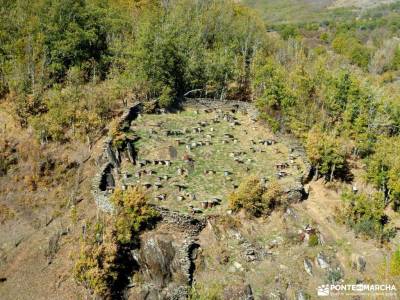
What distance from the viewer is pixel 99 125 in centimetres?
3988

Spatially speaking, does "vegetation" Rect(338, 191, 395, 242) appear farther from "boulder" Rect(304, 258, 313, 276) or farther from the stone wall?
the stone wall

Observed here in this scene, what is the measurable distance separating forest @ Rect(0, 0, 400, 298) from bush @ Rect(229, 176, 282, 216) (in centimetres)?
609

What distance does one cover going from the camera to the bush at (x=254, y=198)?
3142cm

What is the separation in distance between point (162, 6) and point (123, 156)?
136ft

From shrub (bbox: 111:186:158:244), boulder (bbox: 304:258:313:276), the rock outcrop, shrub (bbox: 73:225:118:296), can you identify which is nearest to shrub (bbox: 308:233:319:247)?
boulder (bbox: 304:258:313:276)

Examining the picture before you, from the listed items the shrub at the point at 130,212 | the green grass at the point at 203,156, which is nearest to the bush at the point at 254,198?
the green grass at the point at 203,156

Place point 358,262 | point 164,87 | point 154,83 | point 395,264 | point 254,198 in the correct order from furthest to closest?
point 154,83 → point 164,87 → point 254,198 → point 358,262 → point 395,264

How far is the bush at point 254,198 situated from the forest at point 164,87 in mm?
6089

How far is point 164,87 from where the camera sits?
4553cm

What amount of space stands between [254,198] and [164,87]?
18662 millimetres

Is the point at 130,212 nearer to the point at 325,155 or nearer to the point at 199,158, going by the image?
the point at 199,158

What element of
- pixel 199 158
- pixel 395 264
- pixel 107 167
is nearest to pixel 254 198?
pixel 199 158

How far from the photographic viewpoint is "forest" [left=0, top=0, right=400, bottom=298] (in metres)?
37.5

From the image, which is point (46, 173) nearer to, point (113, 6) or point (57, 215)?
point (57, 215)
